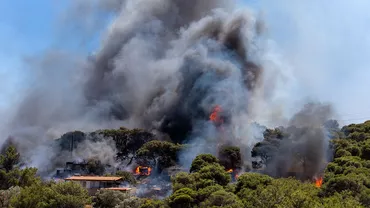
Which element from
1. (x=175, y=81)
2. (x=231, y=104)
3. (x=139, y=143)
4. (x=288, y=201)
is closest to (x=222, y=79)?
(x=231, y=104)

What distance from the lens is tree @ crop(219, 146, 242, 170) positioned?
223 feet

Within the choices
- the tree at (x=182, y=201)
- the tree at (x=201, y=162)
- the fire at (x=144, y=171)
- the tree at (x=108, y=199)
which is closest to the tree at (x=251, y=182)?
the tree at (x=182, y=201)

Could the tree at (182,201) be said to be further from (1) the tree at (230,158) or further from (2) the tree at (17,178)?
(1) the tree at (230,158)

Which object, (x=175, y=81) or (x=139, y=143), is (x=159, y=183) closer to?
(x=139, y=143)

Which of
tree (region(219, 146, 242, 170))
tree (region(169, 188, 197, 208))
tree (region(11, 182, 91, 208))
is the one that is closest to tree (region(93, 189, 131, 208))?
tree (region(11, 182, 91, 208))

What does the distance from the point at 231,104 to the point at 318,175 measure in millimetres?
33744

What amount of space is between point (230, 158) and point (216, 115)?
21.0 meters

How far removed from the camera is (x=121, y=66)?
112000 millimetres

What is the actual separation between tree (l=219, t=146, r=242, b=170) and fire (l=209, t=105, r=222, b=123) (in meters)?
17.9

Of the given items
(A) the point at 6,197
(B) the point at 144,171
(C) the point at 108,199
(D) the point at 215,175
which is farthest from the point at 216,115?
(A) the point at 6,197

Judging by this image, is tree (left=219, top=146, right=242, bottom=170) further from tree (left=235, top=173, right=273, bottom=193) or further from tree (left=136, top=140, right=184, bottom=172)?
tree (left=235, top=173, right=273, bottom=193)

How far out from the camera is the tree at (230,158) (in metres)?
68.1

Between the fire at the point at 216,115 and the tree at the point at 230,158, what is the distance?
17854 millimetres

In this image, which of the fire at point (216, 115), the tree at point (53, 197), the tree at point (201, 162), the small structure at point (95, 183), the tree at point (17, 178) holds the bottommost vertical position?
the tree at point (53, 197)
